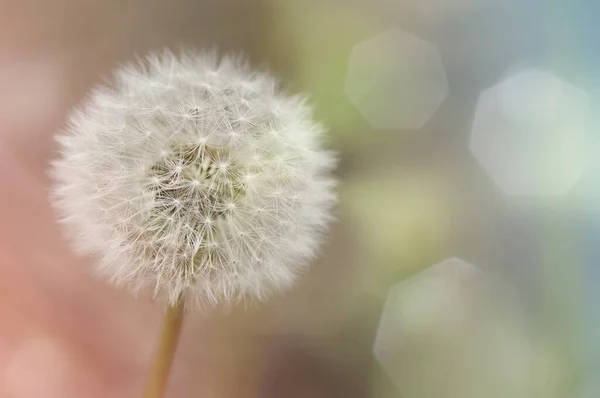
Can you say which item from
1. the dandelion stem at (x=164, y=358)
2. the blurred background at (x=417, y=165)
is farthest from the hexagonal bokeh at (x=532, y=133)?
the dandelion stem at (x=164, y=358)

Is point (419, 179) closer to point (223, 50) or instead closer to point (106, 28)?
point (223, 50)

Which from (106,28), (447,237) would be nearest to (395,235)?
(447,237)

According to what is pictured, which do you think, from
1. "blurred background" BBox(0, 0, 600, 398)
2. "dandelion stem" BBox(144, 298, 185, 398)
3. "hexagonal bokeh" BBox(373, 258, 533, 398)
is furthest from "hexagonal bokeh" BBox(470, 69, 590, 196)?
"dandelion stem" BBox(144, 298, 185, 398)

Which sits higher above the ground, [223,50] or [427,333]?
[223,50]

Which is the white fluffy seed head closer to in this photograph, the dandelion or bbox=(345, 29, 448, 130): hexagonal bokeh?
the dandelion

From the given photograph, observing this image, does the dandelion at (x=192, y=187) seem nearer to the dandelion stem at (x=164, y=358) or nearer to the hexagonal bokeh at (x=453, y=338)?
the dandelion stem at (x=164, y=358)

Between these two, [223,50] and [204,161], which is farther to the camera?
[223,50]

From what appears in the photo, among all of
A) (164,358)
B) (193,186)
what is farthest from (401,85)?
(164,358)
